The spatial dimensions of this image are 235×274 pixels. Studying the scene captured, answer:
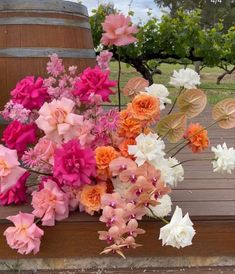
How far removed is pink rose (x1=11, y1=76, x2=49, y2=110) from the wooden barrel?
46 cm

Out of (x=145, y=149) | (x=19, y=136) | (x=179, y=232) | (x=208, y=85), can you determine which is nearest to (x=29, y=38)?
(x=19, y=136)

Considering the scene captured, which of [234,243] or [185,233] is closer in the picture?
[185,233]

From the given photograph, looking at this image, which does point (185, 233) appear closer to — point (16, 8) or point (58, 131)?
point (58, 131)

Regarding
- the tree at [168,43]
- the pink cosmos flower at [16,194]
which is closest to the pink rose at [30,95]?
the pink cosmos flower at [16,194]

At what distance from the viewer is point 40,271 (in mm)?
2004

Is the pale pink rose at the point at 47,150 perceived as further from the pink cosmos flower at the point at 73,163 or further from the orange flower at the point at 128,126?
the orange flower at the point at 128,126

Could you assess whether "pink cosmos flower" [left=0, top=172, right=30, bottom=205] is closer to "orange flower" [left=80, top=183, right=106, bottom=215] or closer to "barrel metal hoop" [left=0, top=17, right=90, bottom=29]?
"orange flower" [left=80, top=183, right=106, bottom=215]

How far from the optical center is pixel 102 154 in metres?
1.93

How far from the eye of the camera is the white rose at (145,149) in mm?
1835

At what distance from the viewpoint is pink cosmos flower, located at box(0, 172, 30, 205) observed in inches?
82.6

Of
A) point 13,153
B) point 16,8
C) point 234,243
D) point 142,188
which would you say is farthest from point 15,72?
point 234,243

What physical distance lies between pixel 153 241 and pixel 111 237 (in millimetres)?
234

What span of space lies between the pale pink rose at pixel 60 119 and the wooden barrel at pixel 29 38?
2.36 ft

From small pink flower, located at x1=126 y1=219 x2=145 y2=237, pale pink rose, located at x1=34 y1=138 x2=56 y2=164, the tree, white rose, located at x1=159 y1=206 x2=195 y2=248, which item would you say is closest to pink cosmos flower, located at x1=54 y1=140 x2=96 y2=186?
pale pink rose, located at x1=34 y1=138 x2=56 y2=164
